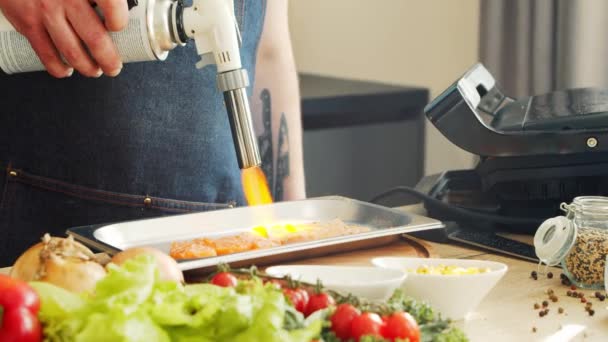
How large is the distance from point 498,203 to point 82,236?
699mm

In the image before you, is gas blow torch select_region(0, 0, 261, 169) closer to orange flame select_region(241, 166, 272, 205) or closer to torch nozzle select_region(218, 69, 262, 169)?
torch nozzle select_region(218, 69, 262, 169)

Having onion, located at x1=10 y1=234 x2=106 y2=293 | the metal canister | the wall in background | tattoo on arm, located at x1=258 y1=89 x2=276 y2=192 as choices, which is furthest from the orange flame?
the wall in background

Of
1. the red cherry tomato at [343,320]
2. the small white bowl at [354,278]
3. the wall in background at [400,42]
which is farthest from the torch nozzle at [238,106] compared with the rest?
the wall in background at [400,42]

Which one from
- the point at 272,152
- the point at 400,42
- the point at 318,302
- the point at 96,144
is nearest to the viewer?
the point at 318,302

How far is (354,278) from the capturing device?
1.16 m

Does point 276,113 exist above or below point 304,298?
above

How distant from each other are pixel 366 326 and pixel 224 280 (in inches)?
7.6

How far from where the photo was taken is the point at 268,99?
2.01 m

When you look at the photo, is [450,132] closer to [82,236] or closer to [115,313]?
[82,236]

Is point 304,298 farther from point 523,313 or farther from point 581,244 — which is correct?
point 581,244

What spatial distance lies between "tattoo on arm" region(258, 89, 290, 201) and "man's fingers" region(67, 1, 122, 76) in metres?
0.62

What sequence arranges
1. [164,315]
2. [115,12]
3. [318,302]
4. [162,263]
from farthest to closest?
1. [115,12]
2. [162,263]
3. [318,302]
4. [164,315]

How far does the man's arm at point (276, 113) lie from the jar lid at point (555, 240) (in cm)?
71

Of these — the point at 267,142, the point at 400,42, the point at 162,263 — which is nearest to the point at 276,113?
the point at 267,142
